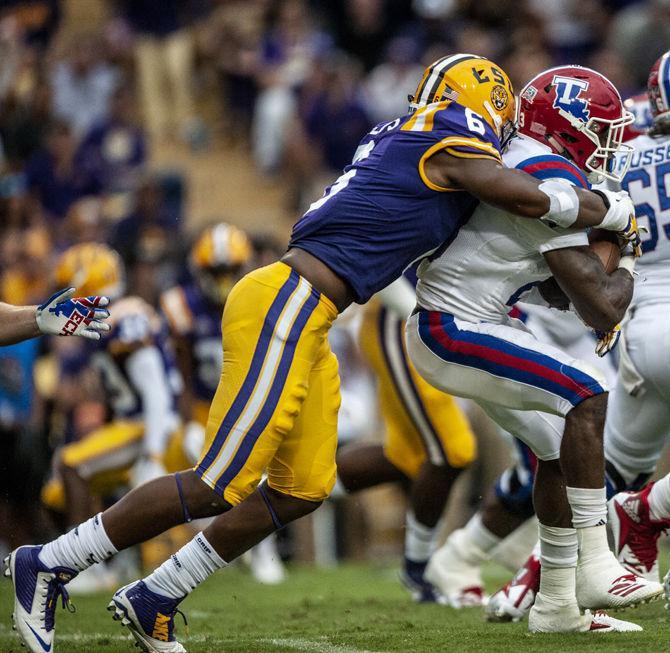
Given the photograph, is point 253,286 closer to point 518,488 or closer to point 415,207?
point 415,207

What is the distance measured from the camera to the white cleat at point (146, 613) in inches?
167

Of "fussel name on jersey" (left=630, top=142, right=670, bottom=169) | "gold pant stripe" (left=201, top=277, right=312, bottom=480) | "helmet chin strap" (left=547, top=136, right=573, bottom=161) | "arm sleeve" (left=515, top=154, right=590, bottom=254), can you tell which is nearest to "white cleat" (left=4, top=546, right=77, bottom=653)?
"gold pant stripe" (left=201, top=277, right=312, bottom=480)

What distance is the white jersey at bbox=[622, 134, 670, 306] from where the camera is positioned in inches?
190

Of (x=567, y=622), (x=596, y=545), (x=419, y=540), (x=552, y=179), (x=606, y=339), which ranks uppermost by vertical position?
(x=552, y=179)

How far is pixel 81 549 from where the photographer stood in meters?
4.28

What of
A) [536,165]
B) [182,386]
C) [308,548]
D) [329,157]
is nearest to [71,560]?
[536,165]

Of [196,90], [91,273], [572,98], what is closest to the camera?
[572,98]

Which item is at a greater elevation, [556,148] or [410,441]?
[556,148]

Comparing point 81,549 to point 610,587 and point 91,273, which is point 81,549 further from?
point 91,273

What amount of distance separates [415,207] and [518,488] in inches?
70.7

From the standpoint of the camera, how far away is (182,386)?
8023 millimetres

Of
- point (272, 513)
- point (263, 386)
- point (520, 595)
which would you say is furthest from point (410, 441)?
point (263, 386)

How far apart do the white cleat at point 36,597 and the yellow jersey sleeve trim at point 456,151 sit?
1.72 metres

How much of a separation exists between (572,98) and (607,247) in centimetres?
51
